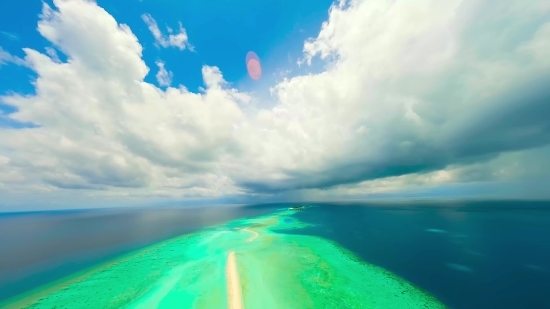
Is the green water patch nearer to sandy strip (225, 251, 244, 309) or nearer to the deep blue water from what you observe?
sandy strip (225, 251, 244, 309)

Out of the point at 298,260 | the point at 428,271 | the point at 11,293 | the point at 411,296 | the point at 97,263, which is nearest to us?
the point at 411,296

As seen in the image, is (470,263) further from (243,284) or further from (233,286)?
(233,286)

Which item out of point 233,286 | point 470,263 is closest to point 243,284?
point 233,286

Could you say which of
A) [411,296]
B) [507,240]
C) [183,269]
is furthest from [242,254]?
[507,240]

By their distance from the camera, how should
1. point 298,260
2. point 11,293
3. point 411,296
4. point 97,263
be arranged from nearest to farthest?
1. point 411,296
2. point 11,293
3. point 298,260
4. point 97,263

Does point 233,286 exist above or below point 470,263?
above

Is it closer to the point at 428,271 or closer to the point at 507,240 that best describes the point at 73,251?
the point at 428,271

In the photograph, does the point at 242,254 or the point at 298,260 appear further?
the point at 242,254
